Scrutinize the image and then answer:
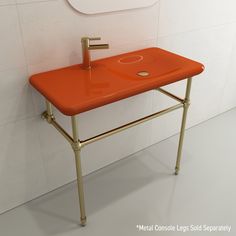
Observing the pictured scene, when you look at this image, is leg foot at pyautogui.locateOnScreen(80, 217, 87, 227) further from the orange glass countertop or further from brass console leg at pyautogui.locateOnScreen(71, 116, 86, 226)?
the orange glass countertop

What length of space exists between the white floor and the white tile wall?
97 millimetres

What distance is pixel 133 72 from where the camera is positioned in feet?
4.20

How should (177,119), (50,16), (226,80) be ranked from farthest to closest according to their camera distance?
Result: (226,80), (177,119), (50,16)

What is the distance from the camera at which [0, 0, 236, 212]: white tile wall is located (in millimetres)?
1173

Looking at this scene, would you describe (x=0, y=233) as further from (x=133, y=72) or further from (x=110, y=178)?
(x=133, y=72)

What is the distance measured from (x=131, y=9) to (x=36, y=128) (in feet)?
2.60

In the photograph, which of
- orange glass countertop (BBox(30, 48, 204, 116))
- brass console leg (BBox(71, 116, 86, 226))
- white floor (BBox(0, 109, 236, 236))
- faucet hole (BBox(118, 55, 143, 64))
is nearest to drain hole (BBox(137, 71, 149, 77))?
orange glass countertop (BBox(30, 48, 204, 116))

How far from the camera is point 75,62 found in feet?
4.43

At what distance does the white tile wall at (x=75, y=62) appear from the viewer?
46.2 inches

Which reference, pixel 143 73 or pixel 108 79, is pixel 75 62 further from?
pixel 143 73

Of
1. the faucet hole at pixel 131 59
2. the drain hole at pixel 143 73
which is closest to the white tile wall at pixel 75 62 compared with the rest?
the faucet hole at pixel 131 59

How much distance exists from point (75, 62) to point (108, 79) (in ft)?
0.82

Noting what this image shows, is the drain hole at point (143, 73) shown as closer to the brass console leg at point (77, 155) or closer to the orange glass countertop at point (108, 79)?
the orange glass countertop at point (108, 79)

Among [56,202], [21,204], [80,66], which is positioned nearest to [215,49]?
[80,66]
